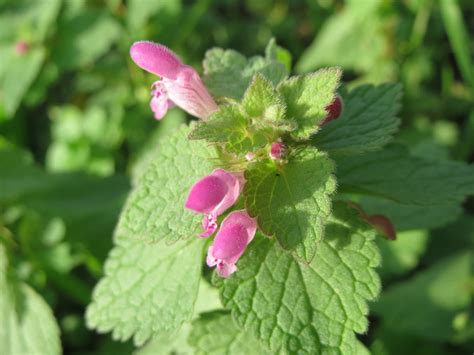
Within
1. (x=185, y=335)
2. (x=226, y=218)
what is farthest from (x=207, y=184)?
(x=185, y=335)

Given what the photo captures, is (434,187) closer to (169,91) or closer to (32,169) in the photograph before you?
(169,91)

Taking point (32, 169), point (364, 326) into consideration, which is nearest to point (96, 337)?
point (32, 169)

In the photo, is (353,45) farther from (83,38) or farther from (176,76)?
(176,76)

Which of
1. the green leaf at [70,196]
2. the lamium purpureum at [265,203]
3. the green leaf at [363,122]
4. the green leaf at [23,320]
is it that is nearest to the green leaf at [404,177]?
the lamium purpureum at [265,203]

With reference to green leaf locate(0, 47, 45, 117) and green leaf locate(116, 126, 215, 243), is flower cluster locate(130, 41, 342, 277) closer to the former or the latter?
green leaf locate(116, 126, 215, 243)

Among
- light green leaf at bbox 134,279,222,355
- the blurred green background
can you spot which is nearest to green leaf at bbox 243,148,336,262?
light green leaf at bbox 134,279,222,355

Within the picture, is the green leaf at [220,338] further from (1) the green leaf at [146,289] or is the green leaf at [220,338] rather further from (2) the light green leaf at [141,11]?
(2) the light green leaf at [141,11]
